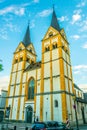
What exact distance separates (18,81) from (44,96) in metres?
11.9

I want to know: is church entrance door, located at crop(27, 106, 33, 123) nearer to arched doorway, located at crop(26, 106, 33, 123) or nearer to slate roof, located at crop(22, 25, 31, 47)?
arched doorway, located at crop(26, 106, 33, 123)

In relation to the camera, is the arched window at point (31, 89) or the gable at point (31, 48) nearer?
the arched window at point (31, 89)

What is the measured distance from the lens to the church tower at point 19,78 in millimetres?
35219

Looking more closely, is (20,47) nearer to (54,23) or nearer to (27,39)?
(27,39)

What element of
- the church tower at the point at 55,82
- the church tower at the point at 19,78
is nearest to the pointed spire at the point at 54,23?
the church tower at the point at 55,82

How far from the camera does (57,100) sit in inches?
1104

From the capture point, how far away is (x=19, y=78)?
39562 mm

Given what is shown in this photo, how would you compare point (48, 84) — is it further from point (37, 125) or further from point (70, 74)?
point (37, 125)

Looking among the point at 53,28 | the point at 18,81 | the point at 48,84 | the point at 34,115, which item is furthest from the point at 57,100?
the point at 53,28

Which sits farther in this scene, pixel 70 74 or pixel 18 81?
pixel 18 81

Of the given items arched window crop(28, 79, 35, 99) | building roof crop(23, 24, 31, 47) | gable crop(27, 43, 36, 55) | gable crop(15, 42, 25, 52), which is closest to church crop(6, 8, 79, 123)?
arched window crop(28, 79, 35, 99)

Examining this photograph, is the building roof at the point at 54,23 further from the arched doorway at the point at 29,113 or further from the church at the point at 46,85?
the arched doorway at the point at 29,113

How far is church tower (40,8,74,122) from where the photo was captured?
89.2 feet

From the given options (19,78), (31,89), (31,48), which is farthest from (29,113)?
(31,48)
